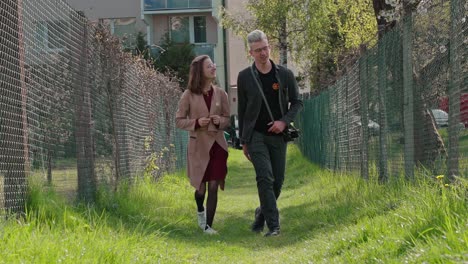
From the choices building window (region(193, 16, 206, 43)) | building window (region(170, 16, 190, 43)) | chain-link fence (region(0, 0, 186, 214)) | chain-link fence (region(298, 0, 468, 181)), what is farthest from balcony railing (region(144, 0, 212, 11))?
chain-link fence (region(298, 0, 468, 181))

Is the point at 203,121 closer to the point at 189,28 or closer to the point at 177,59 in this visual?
the point at 177,59

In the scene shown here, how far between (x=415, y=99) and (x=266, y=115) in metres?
1.49

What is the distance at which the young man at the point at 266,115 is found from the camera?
27.9 ft

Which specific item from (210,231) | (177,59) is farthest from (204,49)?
(210,231)

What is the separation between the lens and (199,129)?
902 centimetres

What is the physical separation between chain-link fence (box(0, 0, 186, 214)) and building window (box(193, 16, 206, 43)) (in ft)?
116

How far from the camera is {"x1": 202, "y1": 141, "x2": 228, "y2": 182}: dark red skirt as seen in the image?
29.6ft

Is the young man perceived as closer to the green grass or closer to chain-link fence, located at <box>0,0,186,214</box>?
the green grass

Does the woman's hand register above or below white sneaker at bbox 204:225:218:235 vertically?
above

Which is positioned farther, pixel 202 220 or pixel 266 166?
pixel 202 220

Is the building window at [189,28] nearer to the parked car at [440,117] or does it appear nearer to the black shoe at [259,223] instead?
the black shoe at [259,223]

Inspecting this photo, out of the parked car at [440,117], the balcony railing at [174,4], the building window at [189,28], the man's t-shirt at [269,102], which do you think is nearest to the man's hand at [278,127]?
the man's t-shirt at [269,102]

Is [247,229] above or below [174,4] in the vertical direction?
below

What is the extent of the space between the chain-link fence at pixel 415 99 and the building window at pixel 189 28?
35.7m
